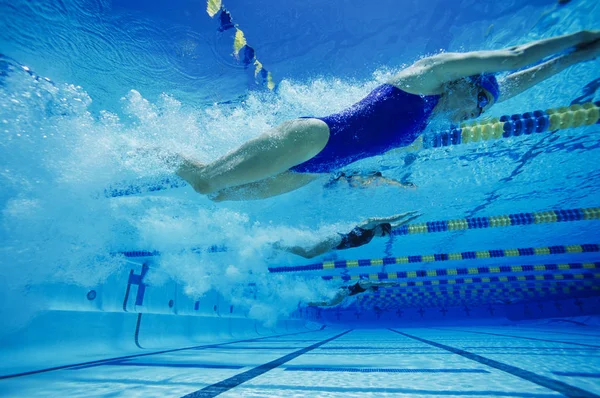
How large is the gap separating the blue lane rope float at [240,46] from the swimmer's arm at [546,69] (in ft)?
11.9

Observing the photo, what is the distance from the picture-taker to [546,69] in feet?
8.94

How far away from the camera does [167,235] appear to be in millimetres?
7984

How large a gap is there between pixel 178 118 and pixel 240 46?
1.97m

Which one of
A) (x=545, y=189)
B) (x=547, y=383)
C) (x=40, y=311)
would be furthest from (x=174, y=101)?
(x=545, y=189)

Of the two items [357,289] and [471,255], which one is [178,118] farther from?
[471,255]

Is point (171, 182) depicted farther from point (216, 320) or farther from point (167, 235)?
point (216, 320)

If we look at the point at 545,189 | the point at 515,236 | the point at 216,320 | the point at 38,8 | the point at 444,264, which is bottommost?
the point at 216,320

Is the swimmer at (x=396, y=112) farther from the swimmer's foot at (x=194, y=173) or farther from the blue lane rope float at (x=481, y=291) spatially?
the blue lane rope float at (x=481, y=291)

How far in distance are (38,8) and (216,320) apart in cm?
929

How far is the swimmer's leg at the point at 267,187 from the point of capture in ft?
11.0

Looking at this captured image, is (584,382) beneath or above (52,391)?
above

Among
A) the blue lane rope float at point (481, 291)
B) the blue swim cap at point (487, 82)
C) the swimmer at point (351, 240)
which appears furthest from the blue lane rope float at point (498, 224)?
the blue lane rope float at point (481, 291)

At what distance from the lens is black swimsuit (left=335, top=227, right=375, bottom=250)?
459 cm

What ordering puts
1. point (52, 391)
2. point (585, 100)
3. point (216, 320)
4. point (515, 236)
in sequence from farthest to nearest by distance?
point (515, 236) < point (216, 320) < point (585, 100) < point (52, 391)
